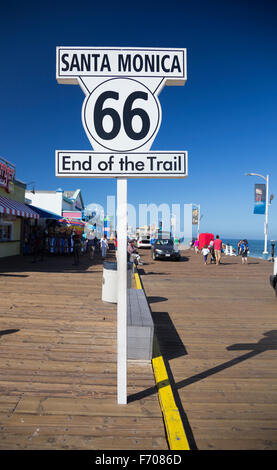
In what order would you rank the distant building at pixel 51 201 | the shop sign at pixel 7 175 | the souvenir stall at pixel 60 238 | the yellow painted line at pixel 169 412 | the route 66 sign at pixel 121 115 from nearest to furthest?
the yellow painted line at pixel 169 412 → the route 66 sign at pixel 121 115 → the shop sign at pixel 7 175 → the souvenir stall at pixel 60 238 → the distant building at pixel 51 201

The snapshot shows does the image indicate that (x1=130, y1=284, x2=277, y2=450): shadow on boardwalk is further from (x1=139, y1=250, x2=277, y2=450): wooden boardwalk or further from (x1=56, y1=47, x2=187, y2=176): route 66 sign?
(x1=56, y1=47, x2=187, y2=176): route 66 sign

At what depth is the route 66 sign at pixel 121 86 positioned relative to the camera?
2863mm

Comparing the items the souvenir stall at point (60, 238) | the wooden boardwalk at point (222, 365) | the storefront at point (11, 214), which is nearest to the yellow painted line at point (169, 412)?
the wooden boardwalk at point (222, 365)

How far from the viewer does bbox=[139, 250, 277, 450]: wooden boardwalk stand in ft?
8.99

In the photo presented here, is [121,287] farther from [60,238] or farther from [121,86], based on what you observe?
[60,238]

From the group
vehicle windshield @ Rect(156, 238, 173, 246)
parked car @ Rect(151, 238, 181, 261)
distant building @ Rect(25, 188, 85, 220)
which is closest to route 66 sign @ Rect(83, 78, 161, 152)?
parked car @ Rect(151, 238, 181, 261)

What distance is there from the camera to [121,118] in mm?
2885

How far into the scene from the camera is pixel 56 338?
4.93 m

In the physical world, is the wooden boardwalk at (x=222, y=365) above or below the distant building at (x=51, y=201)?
below

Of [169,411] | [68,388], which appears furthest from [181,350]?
[68,388]

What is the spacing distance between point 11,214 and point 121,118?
14.3 m

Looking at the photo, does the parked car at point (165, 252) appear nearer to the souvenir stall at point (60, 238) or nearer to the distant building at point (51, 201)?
the souvenir stall at point (60, 238)

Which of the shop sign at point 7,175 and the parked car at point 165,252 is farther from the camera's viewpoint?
the parked car at point 165,252

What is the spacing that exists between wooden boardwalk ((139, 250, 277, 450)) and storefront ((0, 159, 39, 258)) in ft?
37.2
